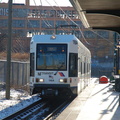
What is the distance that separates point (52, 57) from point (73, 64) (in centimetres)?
118

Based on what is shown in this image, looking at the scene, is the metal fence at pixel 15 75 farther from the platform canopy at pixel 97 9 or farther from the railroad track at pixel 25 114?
the platform canopy at pixel 97 9

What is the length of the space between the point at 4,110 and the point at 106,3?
6159mm

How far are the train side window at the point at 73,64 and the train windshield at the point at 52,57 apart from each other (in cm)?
31

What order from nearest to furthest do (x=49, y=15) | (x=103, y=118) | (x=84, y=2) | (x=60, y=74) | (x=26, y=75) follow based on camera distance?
(x=84, y=2), (x=103, y=118), (x=60, y=74), (x=26, y=75), (x=49, y=15)

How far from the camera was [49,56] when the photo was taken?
1819 centimetres

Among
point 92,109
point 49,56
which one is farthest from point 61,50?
point 92,109

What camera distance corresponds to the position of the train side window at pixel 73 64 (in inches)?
718

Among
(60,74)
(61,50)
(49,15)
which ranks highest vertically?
(49,15)

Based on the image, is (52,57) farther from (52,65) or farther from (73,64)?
(73,64)

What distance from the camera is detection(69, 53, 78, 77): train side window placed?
18234 mm

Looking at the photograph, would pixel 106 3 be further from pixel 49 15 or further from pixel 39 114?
pixel 49 15

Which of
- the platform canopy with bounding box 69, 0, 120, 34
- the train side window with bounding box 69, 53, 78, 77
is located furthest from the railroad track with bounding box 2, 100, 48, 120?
the platform canopy with bounding box 69, 0, 120, 34

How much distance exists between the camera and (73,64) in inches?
728

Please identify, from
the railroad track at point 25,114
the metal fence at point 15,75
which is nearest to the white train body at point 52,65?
the railroad track at point 25,114
